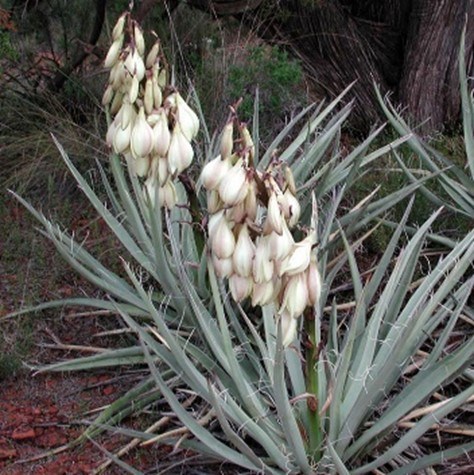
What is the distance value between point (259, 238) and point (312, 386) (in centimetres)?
49

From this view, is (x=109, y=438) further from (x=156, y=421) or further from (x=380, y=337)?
(x=380, y=337)

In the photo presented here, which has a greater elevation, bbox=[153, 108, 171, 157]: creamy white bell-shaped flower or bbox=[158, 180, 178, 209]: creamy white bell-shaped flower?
bbox=[153, 108, 171, 157]: creamy white bell-shaped flower

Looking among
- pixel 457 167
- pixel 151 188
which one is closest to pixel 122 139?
pixel 151 188

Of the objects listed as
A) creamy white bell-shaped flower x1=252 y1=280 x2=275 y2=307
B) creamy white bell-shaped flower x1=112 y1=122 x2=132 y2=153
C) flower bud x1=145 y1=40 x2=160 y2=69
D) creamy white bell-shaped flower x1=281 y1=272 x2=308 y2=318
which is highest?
flower bud x1=145 y1=40 x2=160 y2=69

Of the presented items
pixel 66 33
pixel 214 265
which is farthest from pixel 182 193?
pixel 66 33

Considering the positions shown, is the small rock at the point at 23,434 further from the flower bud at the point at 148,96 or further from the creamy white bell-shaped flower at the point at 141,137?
the flower bud at the point at 148,96

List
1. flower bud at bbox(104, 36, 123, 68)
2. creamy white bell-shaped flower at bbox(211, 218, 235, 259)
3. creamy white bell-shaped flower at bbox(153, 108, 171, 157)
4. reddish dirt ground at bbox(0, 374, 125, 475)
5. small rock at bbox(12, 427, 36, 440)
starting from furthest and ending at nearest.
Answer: small rock at bbox(12, 427, 36, 440) < reddish dirt ground at bbox(0, 374, 125, 475) < flower bud at bbox(104, 36, 123, 68) < creamy white bell-shaped flower at bbox(153, 108, 171, 157) < creamy white bell-shaped flower at bbox(211, 218, 235, 259)

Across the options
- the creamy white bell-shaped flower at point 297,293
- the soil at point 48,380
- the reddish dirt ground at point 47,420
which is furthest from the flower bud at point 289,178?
the reddish dirt ground at point 47,420

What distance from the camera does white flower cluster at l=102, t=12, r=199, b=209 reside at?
233cm

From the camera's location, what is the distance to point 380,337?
2490mm

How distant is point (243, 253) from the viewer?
1771 mm

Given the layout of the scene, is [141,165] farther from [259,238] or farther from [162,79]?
[259,238]

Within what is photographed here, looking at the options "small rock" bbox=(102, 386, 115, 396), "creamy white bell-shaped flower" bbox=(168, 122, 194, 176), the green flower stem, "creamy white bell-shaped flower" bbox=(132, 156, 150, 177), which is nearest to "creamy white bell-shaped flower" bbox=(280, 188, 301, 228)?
the green flower stem

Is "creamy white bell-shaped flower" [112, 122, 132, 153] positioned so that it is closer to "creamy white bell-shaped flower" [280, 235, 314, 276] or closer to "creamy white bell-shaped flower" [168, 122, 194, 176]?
"creamy white bell-shaped flower" [168, 122, 194, 176]
